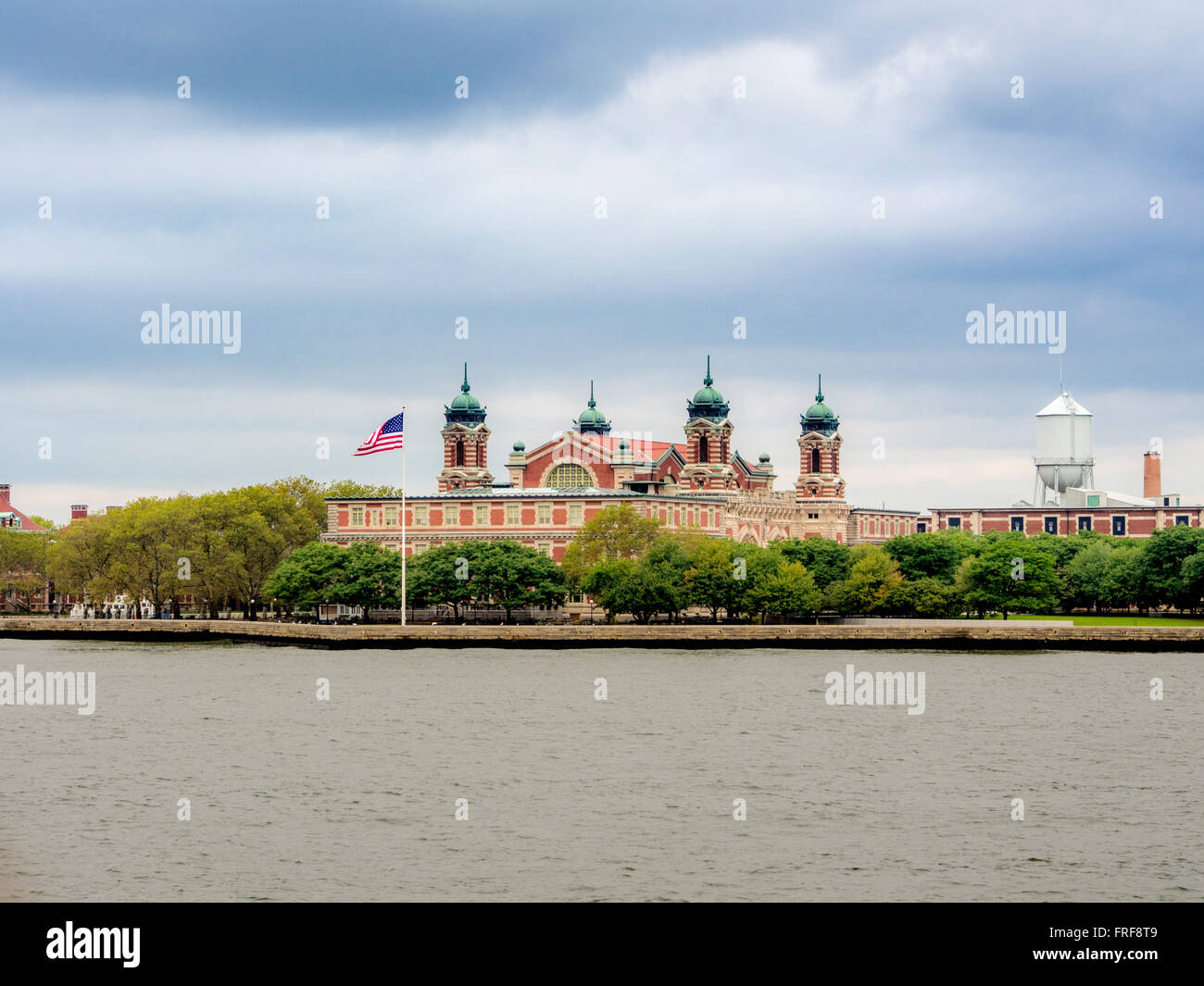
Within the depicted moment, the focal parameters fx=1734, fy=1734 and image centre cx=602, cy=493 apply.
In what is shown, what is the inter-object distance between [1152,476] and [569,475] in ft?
247

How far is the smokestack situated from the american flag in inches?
4649

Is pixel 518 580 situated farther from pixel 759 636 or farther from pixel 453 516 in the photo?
pixel 453 516

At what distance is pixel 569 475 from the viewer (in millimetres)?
141750

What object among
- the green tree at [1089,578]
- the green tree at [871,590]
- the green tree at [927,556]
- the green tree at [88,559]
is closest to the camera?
the green tree at [871,590]

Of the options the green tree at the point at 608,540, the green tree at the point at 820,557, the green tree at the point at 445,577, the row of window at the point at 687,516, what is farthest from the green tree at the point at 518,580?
the green tree at the point at 820,557

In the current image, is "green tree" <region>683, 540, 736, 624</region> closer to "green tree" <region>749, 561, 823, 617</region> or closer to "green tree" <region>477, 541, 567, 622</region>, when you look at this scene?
"green tree" <region>749, 561, 823, 617</region>

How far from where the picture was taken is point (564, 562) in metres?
116

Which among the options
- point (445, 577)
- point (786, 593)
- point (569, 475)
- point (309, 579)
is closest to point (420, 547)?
point (569, 475)

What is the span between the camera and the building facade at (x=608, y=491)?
425ft

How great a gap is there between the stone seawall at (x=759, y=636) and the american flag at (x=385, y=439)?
18.6 metres

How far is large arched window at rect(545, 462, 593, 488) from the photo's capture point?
141375 mm

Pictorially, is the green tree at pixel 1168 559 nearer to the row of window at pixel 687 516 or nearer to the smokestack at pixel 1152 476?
the row of window at pixel 687 516
